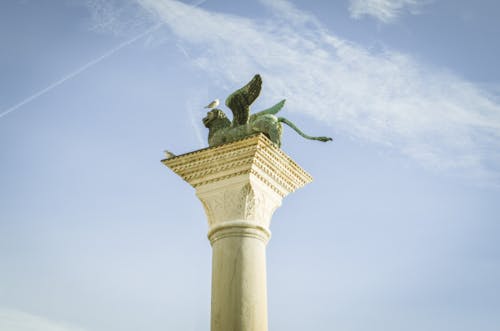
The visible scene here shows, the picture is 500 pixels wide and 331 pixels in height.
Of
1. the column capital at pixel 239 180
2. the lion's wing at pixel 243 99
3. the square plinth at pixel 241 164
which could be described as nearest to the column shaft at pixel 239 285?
the column capital at pixel 239 180

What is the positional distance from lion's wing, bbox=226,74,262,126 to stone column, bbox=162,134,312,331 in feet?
2.19

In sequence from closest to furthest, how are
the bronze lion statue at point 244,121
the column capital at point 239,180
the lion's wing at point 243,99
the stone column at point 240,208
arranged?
the stone column at point 240,208
the column capital at point 239,180
the bronze lion statue at point 244,121
the lion's wing at point 243,99

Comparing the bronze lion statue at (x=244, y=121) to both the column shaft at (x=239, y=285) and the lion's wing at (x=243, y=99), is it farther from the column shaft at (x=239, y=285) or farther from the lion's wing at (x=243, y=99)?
the column shaft at (x=239, y=285)

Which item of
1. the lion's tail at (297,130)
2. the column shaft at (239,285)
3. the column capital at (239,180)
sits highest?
the lion's tail at (297,130)

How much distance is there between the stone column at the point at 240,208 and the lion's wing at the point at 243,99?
669 millimetres

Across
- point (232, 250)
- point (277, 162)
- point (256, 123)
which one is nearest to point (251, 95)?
point (256, 123)

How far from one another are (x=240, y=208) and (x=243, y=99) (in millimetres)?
1673

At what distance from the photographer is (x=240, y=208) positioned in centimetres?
705

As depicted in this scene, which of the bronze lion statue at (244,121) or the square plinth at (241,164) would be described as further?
the bronze lion statue at (244,121)

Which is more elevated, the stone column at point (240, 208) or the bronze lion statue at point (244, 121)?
the bronze lion statue at point (244, 121)

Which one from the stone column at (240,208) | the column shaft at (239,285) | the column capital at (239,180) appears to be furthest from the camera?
the column capital at (239,180)

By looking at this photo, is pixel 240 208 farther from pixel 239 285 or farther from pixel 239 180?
pixel 239 285

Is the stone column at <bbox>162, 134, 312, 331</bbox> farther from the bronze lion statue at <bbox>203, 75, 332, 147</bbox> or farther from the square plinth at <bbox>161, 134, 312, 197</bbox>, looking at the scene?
the bronze lion statue at <bbox>203, 75, 332, 147</bbox>

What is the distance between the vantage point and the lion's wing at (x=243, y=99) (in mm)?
7785
